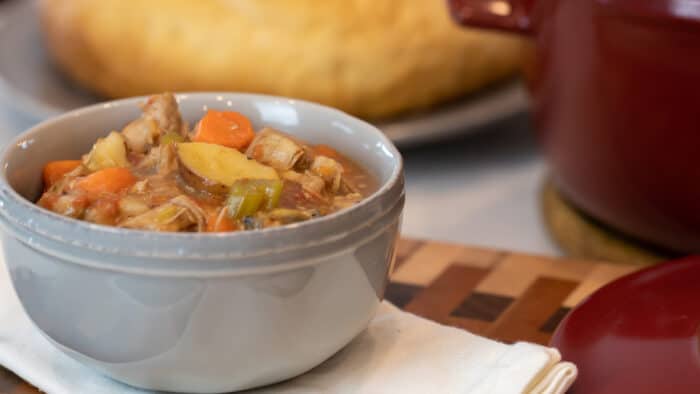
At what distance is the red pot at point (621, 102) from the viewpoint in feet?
3.03

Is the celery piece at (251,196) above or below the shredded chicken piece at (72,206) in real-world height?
above

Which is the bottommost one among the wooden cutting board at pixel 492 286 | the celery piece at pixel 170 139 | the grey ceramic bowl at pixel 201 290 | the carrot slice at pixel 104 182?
the wooden cutting board at pixel 492 286

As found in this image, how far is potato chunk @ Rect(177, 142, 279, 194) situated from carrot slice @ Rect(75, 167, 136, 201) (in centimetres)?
4

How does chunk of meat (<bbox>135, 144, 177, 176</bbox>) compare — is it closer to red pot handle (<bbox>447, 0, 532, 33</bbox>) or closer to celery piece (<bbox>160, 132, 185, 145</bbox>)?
celery piece (<bbox>160, 132, 185, 145</bbox>)

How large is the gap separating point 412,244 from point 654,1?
315 millimetres

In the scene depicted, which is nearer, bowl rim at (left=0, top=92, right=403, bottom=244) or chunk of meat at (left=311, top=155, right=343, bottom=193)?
bowl rim at (left=0, top=92, right=403, bottom=244)

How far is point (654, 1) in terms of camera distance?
2.97 feet

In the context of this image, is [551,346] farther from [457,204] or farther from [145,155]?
[457,204]

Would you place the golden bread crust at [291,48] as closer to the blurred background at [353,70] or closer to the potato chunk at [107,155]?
the blurred background at [353,70]

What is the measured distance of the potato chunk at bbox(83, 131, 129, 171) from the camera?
2.29 feet

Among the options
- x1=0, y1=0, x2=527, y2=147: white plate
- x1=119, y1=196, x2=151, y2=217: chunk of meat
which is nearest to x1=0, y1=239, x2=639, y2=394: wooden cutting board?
x1=119, y1=196, x2=151, y2=217: chunk of meat

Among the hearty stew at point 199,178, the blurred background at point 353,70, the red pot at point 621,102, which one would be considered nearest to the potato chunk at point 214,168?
the hearty stew at point 199,178

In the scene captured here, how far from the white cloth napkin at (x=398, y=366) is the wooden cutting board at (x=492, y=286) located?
0.31 feet

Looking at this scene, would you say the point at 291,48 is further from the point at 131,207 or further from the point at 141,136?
the point at 131,207
